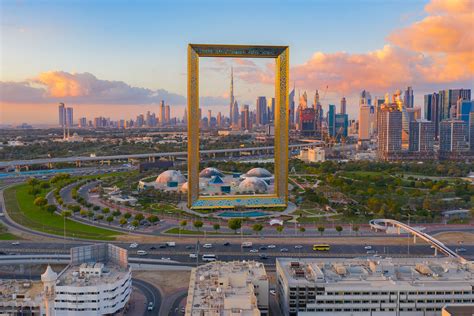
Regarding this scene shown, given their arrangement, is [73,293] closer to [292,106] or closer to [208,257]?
[208,257]

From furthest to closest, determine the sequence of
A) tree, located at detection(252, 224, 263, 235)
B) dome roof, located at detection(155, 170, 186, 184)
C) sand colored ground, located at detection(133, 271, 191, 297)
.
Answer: dome roof, located at detection(155, 170, 186, 184)
tree, located at detection(252, 224, 263, 235)
sand colored ground, located at detection(133, 271, 191, 297)

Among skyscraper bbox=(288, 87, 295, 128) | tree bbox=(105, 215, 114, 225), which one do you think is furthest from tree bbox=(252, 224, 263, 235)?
skyscraper bbox=(288, 87, 295, 128)

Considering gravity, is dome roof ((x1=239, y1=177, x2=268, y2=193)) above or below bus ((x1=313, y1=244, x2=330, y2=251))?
above

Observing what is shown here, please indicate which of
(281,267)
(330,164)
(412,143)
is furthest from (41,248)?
(412,143)

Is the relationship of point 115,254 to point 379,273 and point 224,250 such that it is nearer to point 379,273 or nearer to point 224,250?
point 224,250

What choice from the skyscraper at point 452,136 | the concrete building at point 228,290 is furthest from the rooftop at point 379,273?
the skyscraper at point 452,136

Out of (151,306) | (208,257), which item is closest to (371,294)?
(151,306)

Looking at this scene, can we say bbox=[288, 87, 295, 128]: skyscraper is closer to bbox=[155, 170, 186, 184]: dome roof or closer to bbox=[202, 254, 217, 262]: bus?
bbox=[155, 170, 186, 184]: dome roof
